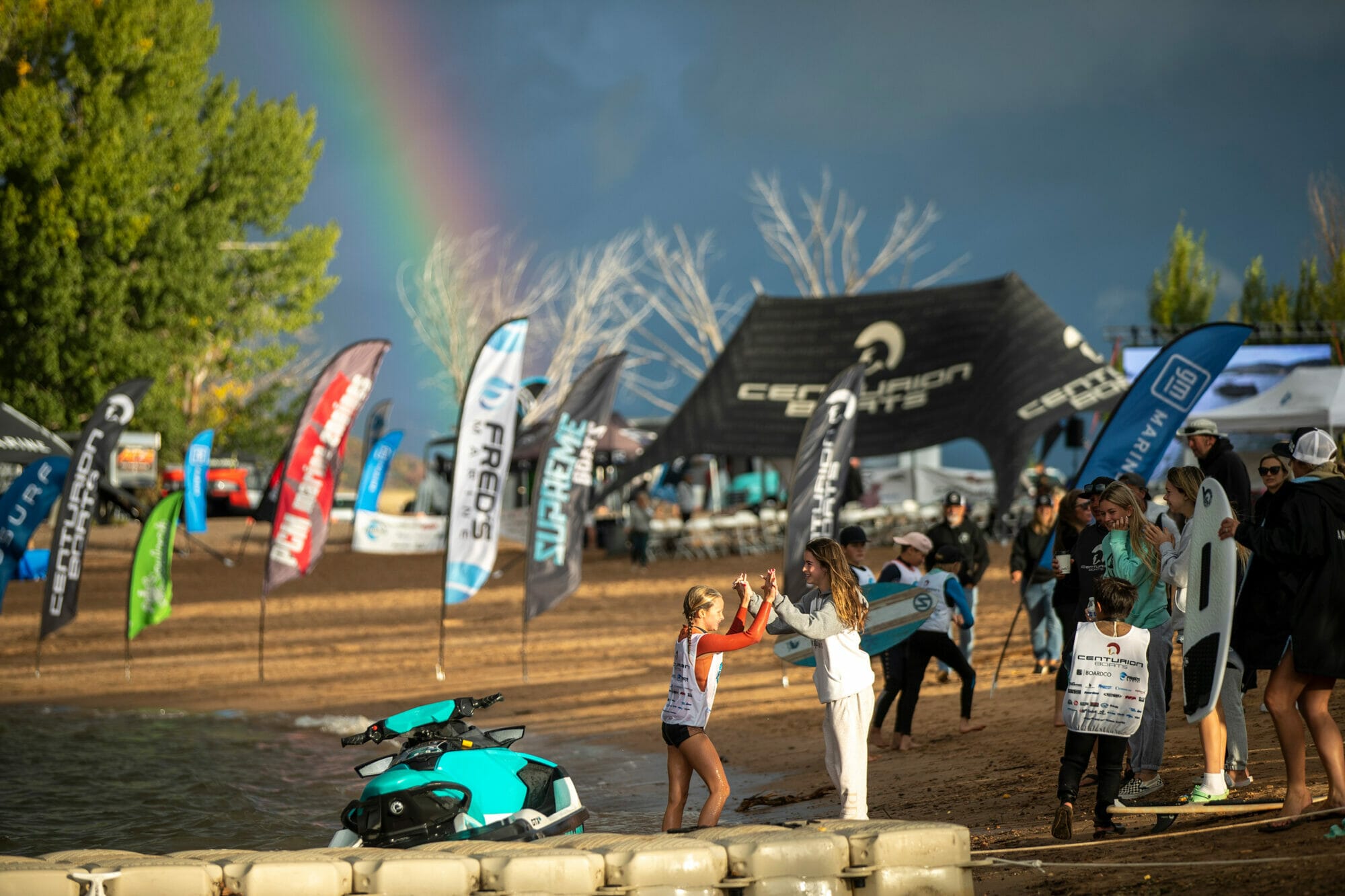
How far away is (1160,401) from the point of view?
1105cm

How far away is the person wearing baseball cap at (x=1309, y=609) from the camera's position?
18.4ft

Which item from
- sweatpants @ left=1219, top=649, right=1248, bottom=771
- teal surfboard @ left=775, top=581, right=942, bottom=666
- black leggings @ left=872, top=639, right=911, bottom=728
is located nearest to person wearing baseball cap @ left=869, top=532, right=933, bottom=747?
black leggings @ left=872, top=639, right=911, bottom=728

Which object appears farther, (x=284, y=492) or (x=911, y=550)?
(x=284, y=492)

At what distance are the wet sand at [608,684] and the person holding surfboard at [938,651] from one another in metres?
0.24

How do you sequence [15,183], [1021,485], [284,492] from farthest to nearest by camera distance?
1. [15,183]
2. [1021,485]
3. [284,492]

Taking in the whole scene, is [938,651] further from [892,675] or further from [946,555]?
[946,555]

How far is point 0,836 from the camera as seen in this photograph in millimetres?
9258

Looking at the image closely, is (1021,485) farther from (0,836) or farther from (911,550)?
(0,836)

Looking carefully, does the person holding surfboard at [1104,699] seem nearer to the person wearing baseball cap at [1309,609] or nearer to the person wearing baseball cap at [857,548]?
the person wearing baseball cap at [1309,609]

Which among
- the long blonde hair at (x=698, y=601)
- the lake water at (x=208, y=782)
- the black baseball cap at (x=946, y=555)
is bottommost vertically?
the lake water at (x=208, y=782)

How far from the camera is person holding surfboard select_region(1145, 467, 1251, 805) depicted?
6344 mm

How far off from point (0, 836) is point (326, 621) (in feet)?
40.9

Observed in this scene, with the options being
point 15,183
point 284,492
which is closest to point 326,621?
point 284,492

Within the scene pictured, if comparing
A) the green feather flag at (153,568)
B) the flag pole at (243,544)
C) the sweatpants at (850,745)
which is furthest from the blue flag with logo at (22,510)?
the sweatpants at (850,745)
